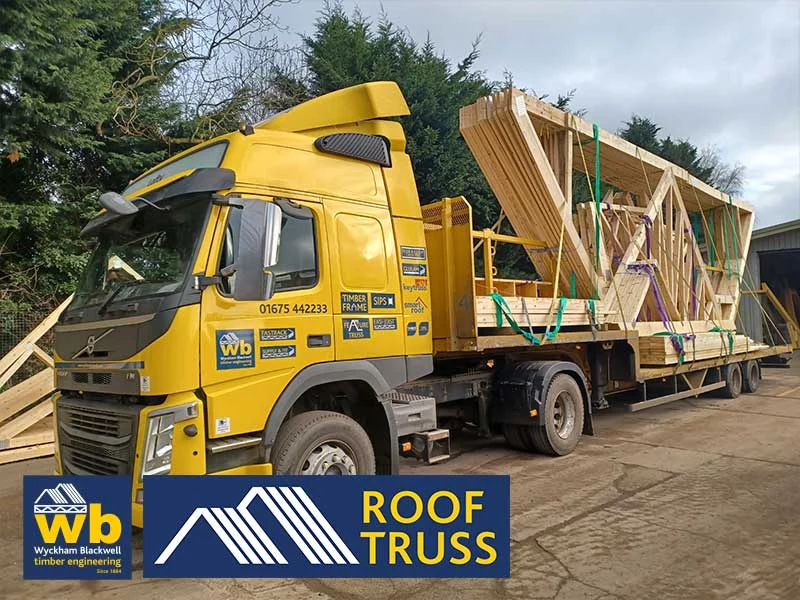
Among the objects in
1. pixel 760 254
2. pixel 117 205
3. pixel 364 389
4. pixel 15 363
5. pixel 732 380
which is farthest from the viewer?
pixel 760 254

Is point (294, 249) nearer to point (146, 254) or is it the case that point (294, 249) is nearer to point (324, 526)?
point (146, 254)

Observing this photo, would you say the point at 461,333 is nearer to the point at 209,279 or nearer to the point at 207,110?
the point at 209,279

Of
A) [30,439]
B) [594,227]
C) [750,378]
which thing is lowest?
[750,378]

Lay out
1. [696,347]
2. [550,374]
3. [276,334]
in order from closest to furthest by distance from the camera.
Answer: [276,334] → [550,374] → [696,347]

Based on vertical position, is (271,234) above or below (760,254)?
below

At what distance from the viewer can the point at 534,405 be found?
20.7ft

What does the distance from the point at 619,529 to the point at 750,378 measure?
918 cm

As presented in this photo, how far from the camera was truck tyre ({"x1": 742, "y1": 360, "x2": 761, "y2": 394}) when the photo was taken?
11.6m

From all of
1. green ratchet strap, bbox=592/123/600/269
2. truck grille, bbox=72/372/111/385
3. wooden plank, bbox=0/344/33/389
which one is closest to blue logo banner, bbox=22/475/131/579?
truck grille, bbox=72/372/111/385

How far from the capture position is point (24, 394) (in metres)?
7.95

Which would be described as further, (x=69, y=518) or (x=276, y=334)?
(x=276, y=334)

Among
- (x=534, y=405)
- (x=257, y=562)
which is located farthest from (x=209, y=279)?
(x=534, y=405)

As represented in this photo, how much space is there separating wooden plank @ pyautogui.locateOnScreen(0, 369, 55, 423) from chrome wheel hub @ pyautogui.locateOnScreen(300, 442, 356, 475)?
230 inches

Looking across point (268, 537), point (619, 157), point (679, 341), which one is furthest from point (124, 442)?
point (679, 341)
